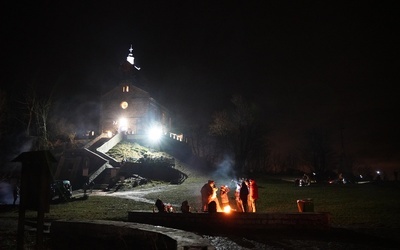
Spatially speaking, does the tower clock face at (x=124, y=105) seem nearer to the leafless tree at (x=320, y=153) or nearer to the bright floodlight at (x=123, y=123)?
the bright floodlight at (x=123, y=123)

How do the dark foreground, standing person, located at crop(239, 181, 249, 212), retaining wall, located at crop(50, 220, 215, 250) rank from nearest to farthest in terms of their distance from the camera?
retaining wall, located at crop(50, 220, 215, 250), the dark foreground, standing person, located at crop(239, 181, 249, 212)

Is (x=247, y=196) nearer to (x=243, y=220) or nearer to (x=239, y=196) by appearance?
(x=239, y=196)

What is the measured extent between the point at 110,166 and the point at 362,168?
6347 cm

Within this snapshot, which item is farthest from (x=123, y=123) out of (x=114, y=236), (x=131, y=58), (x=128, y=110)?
(x=114, y=236)

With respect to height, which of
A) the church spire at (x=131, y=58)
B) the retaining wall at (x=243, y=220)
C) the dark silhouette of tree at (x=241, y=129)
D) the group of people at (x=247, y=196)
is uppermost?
the church spire at (x=131, y=58)

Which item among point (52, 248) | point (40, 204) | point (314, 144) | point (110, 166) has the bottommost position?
point (52, 248)

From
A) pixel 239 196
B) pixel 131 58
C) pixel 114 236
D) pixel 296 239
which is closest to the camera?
pixel 114 236

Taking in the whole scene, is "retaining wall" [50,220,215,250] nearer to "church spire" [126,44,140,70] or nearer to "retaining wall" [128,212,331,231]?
"retaining wall" [128,212,331,231]

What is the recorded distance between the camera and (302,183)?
3431 cm

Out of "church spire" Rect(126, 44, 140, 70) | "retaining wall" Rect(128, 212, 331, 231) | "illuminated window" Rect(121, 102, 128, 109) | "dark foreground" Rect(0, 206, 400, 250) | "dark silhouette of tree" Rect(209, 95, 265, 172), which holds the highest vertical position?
"church spire" Rect(126, 44, 140, 70)

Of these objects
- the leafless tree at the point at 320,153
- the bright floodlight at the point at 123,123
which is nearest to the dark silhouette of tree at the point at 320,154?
the leafless tree at the point at 320,153

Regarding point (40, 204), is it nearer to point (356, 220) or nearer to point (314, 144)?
point (356, 220)

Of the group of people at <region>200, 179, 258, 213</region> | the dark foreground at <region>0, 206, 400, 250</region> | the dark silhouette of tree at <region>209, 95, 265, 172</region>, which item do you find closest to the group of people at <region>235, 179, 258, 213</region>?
the group of people at <region>200, 179, 258, 213</region>

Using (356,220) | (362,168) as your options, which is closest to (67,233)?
(356,220)
